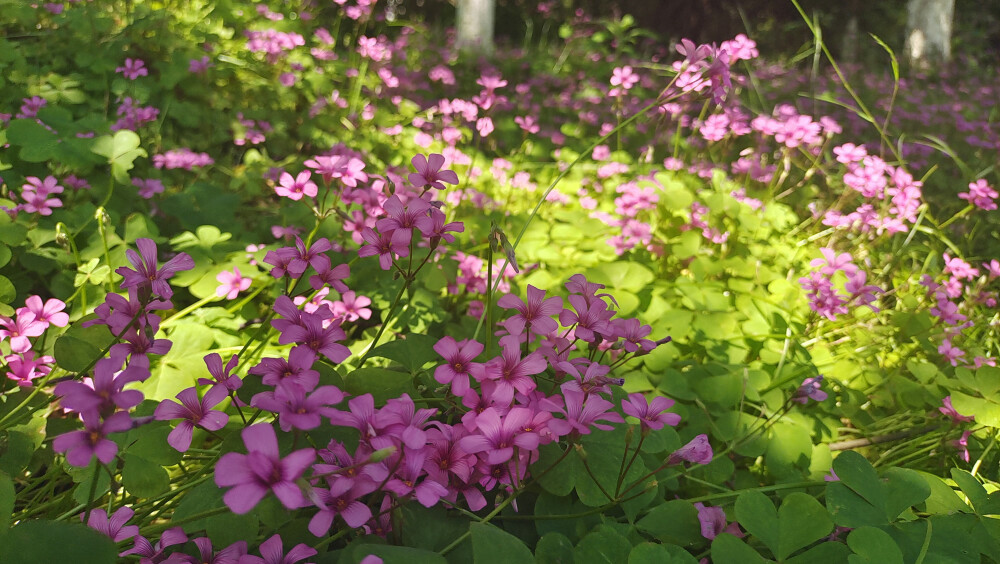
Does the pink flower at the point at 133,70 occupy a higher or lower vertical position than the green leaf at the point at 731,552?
higher

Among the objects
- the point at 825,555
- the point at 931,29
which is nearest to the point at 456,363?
the point at 825,555

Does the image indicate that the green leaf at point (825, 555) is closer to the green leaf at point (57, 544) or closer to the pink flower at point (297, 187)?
the green leaf at point (57, 544)

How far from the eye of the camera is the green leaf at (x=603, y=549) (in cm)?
100

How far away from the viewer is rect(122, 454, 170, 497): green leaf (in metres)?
0.99

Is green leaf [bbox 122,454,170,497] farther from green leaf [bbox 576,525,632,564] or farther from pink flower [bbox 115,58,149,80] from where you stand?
pink flower [bbox 115,58,149,80]

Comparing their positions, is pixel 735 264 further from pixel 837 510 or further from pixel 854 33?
pixel 854 33

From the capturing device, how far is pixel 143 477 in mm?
1000

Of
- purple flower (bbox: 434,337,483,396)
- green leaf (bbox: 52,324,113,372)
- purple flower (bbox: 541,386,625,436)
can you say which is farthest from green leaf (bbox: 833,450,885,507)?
green leaf (bbox: 52,324,113,372)

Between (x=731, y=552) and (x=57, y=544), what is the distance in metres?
1.12

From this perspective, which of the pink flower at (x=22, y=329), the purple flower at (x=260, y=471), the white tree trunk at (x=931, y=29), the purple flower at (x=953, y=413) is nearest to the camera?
the purple flower at (x=260, y=471)

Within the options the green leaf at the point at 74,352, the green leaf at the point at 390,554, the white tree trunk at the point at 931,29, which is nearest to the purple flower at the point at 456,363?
the green leaf at the point at 390,554

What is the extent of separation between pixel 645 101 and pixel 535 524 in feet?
17.3

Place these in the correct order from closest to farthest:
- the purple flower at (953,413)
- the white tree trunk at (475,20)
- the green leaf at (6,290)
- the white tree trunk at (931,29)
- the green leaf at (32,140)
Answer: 1. the green leaf at (6,290)
2. the purple flower at (953,413)
3. the green leaf at (32,140)
4. the white tree trunk at (475,20)
5. the white tree trunk at (931,29)

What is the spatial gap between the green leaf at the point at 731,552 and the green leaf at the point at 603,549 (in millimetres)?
161
